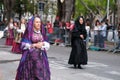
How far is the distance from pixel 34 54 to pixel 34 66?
0.24 m

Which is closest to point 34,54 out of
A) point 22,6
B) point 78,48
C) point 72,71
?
point 72,71

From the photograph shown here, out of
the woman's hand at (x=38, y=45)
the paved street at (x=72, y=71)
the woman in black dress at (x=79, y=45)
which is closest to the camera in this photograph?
the woman's hand at (x=38, y=45)

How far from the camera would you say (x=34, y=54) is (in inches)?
335

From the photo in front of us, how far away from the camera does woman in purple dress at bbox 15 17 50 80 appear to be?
27.6ft

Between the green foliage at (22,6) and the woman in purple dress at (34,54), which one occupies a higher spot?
the green foliage at (22,6)

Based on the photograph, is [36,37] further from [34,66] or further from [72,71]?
[72,71]

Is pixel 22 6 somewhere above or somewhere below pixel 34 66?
above

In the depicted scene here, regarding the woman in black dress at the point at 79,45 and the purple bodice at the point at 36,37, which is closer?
the purple bodice at the point at 36,37

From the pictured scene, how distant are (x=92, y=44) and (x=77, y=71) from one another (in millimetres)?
10243

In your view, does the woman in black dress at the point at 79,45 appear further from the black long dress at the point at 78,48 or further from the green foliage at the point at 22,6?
the green foliage at the point at 22,6

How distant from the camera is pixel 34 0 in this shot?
227ft

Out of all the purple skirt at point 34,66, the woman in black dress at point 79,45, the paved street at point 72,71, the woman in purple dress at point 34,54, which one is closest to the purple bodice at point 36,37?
the woman in purple dress at point 34,54

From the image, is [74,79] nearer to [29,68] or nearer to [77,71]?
[77,71]

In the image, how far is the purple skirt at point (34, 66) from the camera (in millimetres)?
8377
